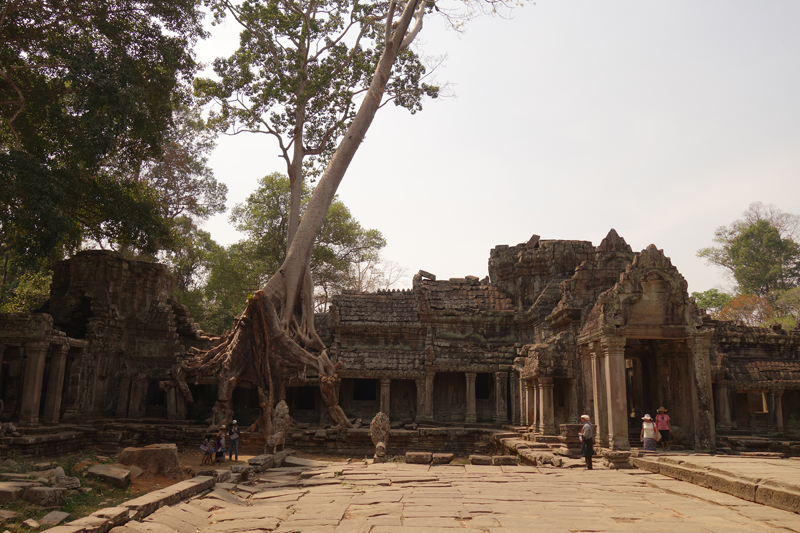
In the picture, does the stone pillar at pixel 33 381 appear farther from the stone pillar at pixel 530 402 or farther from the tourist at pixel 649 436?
the tourist at pixel 649 436

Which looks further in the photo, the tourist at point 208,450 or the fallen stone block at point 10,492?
the tourist at point 208,450

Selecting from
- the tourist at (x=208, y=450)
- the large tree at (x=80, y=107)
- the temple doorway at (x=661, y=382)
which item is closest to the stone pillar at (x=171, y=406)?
the large tree at (x=80, y=107)

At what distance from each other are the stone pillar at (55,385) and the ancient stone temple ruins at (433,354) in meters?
0.05

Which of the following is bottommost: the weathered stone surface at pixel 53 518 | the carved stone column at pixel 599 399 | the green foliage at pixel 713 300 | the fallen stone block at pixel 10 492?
the weathered stone surface at pixel 53 518

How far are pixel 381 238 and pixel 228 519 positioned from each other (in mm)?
30352

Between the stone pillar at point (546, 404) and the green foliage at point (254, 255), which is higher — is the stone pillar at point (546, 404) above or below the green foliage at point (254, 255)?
below

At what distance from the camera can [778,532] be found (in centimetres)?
540

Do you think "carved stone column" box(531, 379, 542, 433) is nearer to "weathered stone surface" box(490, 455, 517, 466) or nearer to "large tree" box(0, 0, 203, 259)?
"weathered stone surface" box(490, 455, 517, 466)

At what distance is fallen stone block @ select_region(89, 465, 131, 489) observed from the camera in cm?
945

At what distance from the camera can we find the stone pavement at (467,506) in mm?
5906

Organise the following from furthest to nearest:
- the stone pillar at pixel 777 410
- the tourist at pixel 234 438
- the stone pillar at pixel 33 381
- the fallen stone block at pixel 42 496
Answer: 1. the stone pillar at pixel 777 410
2. the stone pillar at pixel 33 381
3. the tourist at pixel 234 438
4. the fallen stone block at pixel 42 496

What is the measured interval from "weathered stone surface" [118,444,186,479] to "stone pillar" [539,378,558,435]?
9483mm

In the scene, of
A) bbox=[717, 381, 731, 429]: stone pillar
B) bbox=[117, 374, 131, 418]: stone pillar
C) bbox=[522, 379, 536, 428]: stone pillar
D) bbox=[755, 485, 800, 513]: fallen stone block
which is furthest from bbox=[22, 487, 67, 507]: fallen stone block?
bbox=[717, 381, 731, 429]: stone pillar

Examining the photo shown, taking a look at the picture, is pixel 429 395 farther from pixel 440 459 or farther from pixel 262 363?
pixel 440 459
